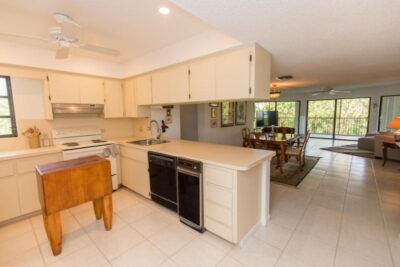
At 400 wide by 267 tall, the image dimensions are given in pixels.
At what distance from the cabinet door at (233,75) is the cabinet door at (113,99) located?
237 centimetres

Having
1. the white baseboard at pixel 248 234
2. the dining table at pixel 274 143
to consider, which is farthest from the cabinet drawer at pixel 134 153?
the dining table at pixel 274 143

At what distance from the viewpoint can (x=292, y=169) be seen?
4488mm

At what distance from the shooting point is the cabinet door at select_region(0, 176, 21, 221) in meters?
2.40

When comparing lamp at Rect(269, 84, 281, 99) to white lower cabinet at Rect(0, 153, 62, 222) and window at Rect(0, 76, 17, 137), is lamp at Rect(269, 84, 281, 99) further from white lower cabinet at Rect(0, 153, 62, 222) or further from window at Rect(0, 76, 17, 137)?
window at Rect(0, 76, 17, 137)

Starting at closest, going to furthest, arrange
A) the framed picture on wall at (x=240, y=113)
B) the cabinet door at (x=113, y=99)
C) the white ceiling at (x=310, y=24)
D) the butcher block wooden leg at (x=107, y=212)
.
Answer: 1. the white ceiling at (x=310, y=24)
2. the butcher block wooden leg at (x=107, y=212)
3. the cabinet door at (x=113, y=99)
4. the framed picture on wall at (x=240, y=113)

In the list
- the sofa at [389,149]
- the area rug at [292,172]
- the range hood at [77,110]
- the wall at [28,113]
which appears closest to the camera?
the wall at [28,113]

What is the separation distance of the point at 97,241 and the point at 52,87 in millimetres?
2498

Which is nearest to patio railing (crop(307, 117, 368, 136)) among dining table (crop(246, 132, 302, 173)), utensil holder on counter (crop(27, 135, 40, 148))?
dining table (crop(246, 132, 302, 173))

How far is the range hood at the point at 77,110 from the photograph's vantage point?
10.3 ft

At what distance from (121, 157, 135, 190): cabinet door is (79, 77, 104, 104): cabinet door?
122 cm

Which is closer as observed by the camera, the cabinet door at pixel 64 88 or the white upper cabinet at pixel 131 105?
the cabinet door at pixel 64 88

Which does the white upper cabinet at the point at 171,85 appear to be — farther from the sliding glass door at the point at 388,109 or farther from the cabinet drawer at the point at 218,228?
the sliding glass door at the point at 388,109

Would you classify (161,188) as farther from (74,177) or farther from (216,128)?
(216,128)

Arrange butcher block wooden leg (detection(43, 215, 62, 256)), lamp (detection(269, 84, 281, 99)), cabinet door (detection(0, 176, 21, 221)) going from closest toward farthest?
butcher block wooden leg (detection(43, 215, 62, 256)) < cabinet door (detection(0, 176, 21, 221)) < lamp (detection(269, 84, 281, 99))
